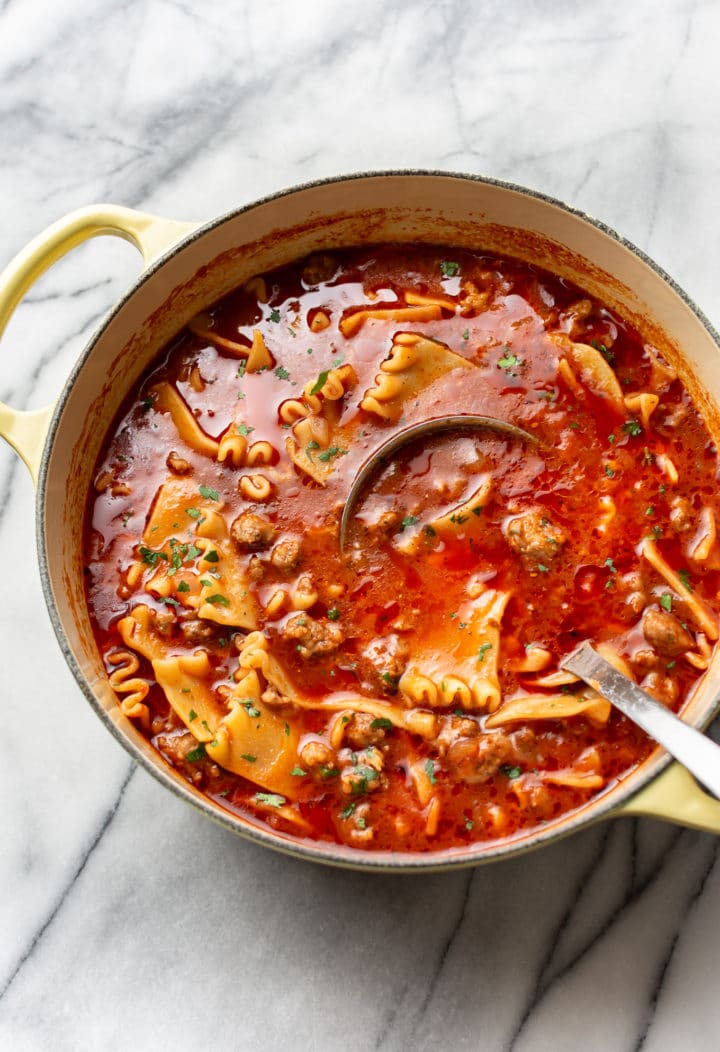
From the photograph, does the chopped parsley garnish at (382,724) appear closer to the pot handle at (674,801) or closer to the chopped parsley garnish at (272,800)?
the chopped parsley garnish at (272,800)

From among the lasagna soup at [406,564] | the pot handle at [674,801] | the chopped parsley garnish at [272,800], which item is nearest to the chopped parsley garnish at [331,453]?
the lasagna soup at [406,564]

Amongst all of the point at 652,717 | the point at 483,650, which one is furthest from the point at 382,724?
the point at 652,717

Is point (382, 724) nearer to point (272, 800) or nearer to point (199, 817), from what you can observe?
point (272, 800)

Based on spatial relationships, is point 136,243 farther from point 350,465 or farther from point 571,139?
point 571,139

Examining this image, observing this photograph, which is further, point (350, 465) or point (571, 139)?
point (571, 139)

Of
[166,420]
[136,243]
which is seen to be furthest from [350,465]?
[136,243]

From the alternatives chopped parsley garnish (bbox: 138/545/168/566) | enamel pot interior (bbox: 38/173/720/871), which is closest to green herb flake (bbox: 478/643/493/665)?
enamel pot interior (bbox: 38/173/720/871)

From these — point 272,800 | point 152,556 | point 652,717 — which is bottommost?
point 272,800

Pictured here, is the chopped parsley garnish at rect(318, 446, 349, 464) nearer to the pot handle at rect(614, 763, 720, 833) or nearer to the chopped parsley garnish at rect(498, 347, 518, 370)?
the chopped parsley garnish at rect(498, 347, 518, 370)
